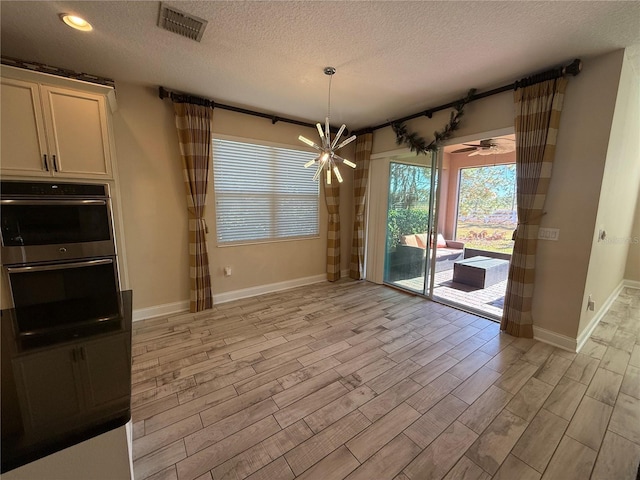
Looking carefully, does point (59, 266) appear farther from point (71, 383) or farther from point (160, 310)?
point (71, 383)

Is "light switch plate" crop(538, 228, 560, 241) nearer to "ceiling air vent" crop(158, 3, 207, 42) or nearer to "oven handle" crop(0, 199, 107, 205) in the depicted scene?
"ceiling air vent" crop(158, 3, 207, 42)

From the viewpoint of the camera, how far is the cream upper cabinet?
6.46 feet

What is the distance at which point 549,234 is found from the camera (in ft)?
8.78

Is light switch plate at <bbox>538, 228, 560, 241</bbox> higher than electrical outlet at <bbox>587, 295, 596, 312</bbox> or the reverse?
higher

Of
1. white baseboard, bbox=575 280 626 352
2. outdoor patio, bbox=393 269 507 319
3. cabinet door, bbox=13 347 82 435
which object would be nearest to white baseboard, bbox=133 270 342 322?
outdoor patio, bbox=393 269 507 319

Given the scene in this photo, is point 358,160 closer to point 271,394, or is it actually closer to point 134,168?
point 134,168

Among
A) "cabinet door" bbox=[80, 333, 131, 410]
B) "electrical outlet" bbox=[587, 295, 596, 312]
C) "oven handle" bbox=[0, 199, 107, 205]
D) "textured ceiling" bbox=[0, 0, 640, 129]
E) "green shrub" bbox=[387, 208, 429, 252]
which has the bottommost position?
"electrical outlet" bbox=[587, 295, 596, 312]

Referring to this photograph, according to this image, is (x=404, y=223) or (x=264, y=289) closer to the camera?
(x=264, y=289)

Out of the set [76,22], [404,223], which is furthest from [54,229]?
[404,223]

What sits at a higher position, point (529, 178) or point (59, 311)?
point (529, 178)

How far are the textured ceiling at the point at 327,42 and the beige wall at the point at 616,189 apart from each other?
Result: 0.40 metres

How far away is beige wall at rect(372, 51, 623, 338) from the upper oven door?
4224mm

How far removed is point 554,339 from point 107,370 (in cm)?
365

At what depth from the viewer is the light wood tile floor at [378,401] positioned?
58.2 inches
